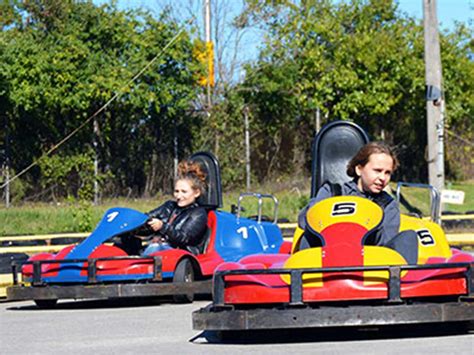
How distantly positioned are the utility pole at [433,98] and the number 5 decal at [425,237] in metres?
12.4

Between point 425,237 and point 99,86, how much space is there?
16669mm

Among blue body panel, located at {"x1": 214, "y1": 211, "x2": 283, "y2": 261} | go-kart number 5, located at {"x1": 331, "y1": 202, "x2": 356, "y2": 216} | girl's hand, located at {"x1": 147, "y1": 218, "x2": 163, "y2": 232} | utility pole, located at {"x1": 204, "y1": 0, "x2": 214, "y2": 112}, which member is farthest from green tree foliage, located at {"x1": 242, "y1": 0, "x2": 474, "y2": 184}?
go-kart number 5, located at {"x1": 331, "y1": 202, "x2": 356, "y2": 216}

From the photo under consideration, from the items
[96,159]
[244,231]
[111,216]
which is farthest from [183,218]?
[96,159]

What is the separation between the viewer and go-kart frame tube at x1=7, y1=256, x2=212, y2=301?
10.1 m

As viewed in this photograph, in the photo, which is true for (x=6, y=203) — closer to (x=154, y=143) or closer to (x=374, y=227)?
(x=154, y=143)

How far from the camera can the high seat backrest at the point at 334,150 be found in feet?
31.8

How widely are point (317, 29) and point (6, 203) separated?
1032 centimetres

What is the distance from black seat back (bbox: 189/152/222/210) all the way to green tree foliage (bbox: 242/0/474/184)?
16044 mm

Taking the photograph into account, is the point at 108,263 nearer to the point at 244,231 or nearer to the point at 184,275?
the point at 184,275

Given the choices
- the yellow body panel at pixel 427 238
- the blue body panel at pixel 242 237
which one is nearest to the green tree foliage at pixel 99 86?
the blue body panel at pixel 242 237

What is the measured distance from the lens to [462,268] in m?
7.46

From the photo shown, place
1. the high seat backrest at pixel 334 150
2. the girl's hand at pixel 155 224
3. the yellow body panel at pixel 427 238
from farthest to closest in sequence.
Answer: the girl's hand at pixel 155 224, the high seat backrest at pixel 334 150, the yellow body panel at pixel 427 238

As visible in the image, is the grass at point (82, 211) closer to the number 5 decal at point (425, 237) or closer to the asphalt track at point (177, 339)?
the asphalt track at point (177, 339)

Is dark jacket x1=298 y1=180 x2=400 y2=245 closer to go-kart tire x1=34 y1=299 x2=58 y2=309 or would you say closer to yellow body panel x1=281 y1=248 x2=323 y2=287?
yellow body panel x1=281 y1=248 x2=323 y2=287
